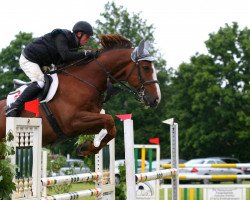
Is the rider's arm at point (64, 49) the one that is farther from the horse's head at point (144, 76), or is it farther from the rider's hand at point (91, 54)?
the horse's head at point (144, 76)

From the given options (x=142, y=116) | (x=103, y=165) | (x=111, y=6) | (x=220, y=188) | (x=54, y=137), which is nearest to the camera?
(x=54, y=137)

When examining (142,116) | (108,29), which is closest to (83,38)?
(142,116)

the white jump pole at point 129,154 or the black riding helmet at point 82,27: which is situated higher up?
the black riding helmet at point 82,27

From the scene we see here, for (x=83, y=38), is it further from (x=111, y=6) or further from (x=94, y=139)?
(x=111, y=6)

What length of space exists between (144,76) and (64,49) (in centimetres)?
84

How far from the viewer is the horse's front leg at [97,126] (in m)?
6.18

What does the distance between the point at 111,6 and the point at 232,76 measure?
1146cm

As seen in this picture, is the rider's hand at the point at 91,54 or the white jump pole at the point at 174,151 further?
the rider's hand at the point at 91,54

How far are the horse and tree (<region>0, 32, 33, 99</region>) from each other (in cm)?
3338

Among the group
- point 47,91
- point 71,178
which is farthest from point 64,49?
point 71,178

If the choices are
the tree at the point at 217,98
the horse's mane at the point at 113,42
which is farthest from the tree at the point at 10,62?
the horse's mane at the point at 113,42

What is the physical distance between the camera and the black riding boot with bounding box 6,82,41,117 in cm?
627

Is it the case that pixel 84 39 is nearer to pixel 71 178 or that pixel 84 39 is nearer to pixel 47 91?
pixel 47 91

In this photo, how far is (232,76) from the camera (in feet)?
124
